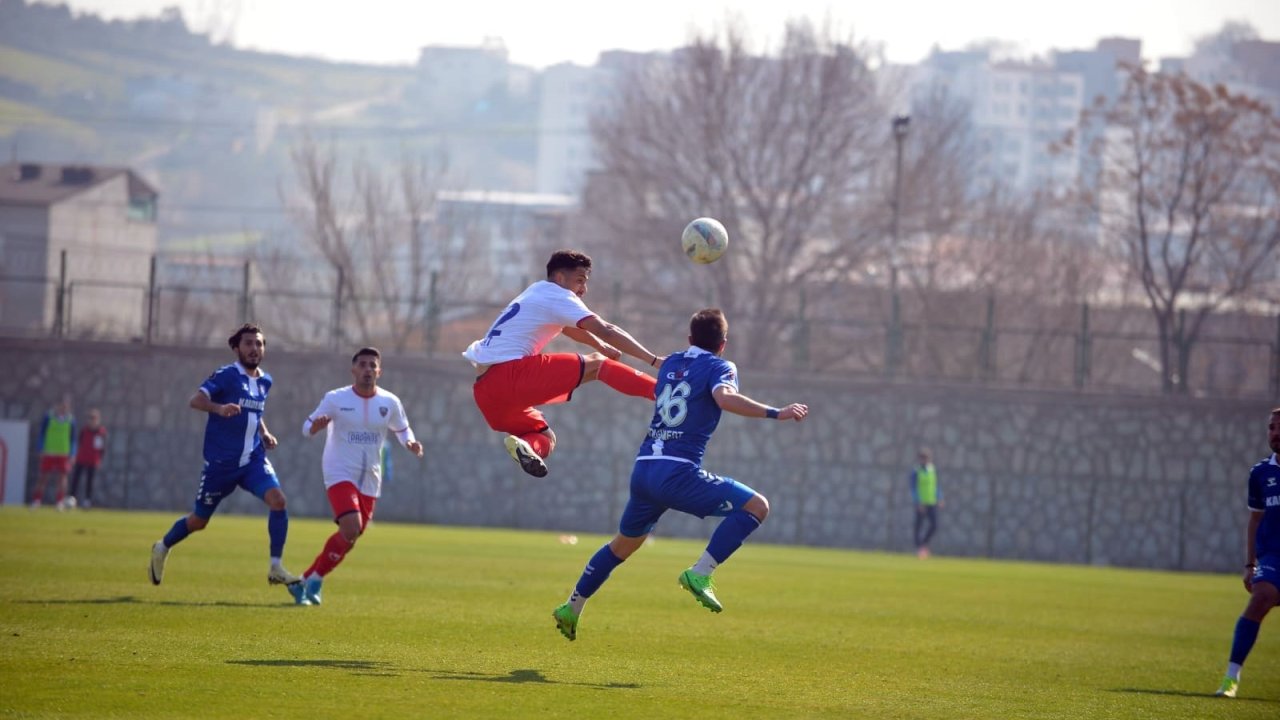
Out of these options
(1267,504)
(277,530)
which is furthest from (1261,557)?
(277,530)

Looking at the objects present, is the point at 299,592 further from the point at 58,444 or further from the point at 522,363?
A: the point at 58,444

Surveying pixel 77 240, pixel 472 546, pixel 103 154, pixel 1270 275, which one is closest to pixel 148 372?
pixel 472 546

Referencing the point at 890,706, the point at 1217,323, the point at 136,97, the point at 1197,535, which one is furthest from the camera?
the point at 136,97

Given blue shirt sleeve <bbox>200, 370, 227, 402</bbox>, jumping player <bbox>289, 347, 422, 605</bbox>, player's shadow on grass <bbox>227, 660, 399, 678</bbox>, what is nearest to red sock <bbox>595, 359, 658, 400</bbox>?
player's shadow on grass <bbox>227, 660, 399, 678</bbox>

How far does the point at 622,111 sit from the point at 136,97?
162 meters

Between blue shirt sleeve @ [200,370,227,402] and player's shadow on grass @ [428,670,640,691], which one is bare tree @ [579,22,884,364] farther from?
player's shadow on grass @ [428,670,640,691]

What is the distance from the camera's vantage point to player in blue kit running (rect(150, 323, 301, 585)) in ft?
49.3

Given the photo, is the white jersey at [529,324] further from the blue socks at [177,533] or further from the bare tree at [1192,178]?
the bare tree at [1192,178]

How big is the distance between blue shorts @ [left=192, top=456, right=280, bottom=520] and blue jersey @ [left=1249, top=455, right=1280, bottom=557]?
882 centimetres

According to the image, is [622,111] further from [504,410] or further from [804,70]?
[504,410]

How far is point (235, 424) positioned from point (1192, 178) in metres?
40.6

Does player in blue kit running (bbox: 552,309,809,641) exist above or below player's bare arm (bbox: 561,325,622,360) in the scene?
below

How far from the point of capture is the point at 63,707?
8.78m

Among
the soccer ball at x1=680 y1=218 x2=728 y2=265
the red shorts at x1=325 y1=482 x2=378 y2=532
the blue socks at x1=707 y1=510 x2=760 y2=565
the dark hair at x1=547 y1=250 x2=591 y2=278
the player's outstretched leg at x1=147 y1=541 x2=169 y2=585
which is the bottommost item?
the player's outstretched leg at x1=147 y1=541 x2=169 y2=585
